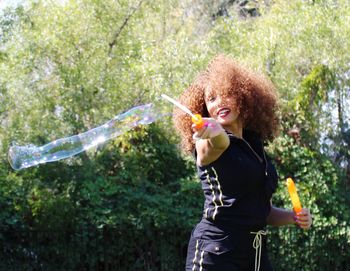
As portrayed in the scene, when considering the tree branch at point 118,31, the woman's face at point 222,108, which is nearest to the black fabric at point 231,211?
the woman's face at point 222,108

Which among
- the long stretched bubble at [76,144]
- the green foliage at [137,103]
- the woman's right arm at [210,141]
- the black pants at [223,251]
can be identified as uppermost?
the green foliage at [137,103]

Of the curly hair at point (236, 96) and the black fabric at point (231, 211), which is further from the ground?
the curly hair at point (236, 96)

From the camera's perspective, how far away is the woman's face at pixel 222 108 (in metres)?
2.95

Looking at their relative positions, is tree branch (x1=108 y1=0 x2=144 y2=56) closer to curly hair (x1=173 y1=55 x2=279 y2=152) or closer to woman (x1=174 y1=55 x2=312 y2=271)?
curly hair (x1=173 y1=55 x2=279 y2=152)

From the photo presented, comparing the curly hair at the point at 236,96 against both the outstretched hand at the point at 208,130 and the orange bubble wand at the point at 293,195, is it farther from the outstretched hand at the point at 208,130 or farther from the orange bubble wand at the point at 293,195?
the outstretched hand at the point at 208,130

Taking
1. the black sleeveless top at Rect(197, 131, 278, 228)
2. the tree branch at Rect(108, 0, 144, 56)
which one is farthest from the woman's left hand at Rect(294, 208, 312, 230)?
the tree branch at Rect(108, 0, 144, 56)

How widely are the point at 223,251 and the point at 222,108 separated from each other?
61 centimetres

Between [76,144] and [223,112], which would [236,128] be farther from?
[76,144]

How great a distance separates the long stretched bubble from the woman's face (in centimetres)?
129

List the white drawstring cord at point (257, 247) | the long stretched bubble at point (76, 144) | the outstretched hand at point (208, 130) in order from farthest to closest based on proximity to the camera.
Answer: the long stretched bubble at point (76, 144)
the white drawstring cord at point (257, 247)
the outstretched hand at point (208, 130)

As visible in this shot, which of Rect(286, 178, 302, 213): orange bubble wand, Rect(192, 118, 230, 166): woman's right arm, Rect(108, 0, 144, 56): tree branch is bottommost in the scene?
Rect(286, 178, 302, 213): orange bubble wand

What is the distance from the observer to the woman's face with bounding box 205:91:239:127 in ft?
9.69

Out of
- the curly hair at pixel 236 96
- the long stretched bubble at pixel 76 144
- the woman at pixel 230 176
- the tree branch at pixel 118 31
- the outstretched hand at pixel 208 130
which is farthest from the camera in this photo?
the tree branch at pixel 118 31

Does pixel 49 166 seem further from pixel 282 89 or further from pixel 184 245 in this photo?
pixel 282 89
